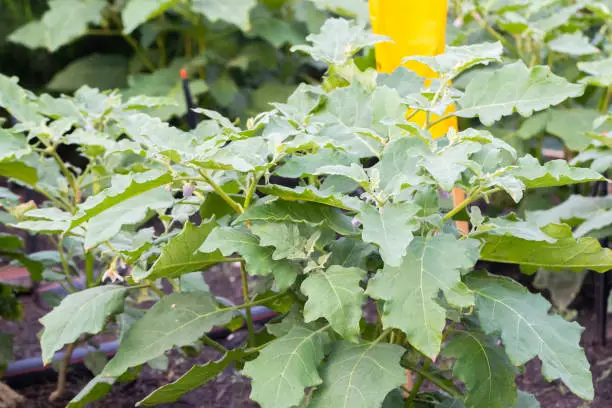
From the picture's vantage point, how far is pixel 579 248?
1331 millimetres

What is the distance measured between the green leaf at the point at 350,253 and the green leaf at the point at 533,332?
18 cm

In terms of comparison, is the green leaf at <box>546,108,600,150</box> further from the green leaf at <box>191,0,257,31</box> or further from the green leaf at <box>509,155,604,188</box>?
the green leaf at <box>191,0,257,31</box>

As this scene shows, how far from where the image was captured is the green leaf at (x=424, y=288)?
1.14 metres

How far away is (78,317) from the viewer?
4.68 ft

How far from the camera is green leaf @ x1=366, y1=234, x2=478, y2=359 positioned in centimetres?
114

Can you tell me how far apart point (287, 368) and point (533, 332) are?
37 cm

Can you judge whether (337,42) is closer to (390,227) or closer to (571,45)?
(390,227)

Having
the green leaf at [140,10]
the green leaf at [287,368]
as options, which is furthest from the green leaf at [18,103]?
the green leaf at [140,10]

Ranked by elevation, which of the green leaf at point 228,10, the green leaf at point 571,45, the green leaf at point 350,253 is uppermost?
the green leaf at point 350,253

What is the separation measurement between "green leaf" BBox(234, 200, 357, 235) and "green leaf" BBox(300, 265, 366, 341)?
97 millimetres

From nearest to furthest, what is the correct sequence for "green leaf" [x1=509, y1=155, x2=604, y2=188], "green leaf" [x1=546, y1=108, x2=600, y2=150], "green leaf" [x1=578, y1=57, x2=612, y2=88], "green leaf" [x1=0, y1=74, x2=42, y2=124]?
"green leaf" [x1=509, y1=155, x2=604, y2=188] → "green leaf" [x1=0, y1=74, x2=42, y2=124] → "green leaf" [x1=578, y1=57, x2=612, y2=88] → "green leaf" [x1=546, y1=108, x2=600, y2=150]

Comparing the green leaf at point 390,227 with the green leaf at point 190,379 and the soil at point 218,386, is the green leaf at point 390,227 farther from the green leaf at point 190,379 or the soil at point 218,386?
the soil at point 218,386

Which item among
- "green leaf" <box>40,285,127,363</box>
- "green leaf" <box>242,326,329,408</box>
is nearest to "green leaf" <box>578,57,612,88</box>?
"green leaf" <box>242,326,329,408</box>

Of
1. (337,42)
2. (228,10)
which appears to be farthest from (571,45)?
(228,10)
